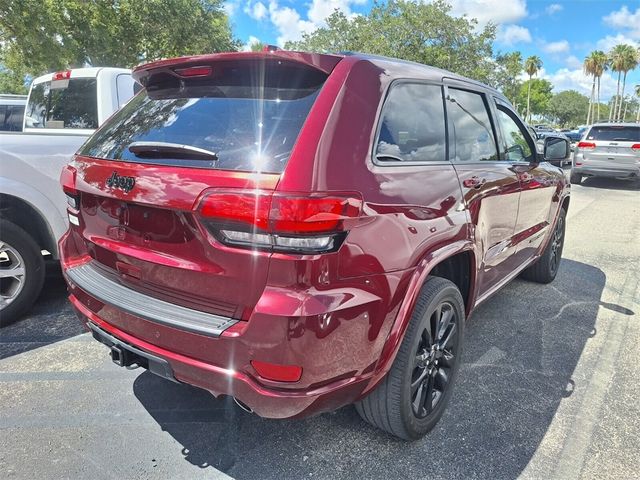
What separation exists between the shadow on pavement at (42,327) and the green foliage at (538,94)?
81461mm

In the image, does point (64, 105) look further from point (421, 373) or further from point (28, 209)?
point (421, 373)

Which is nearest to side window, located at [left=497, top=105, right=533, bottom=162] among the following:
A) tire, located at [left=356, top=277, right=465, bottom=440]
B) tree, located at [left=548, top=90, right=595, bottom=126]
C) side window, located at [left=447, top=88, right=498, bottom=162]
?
side window, located at [left=447, top=88, right=498, bottom=162]

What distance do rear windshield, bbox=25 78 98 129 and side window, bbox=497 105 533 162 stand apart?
3.51m

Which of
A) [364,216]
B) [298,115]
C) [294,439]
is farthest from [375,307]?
[294,439]

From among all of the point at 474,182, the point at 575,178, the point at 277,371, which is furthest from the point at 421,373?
the point at 575,178

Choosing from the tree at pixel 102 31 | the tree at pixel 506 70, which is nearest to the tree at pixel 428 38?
the tree at pixel 506 70

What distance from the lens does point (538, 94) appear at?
79.4m

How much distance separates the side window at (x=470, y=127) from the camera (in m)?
2.78

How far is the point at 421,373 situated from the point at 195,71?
1854mm

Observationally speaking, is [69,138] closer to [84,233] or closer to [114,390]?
[84,233]

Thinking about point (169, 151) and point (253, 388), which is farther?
point (169, 151)

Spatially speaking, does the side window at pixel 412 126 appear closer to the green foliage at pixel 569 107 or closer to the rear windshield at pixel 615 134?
the rear windshield at pixel 615 134

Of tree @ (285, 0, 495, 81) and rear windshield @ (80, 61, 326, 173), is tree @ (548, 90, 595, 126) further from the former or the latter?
rear windshield @ (80, 61, 326, 173)

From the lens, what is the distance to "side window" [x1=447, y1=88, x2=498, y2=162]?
2775 mm
